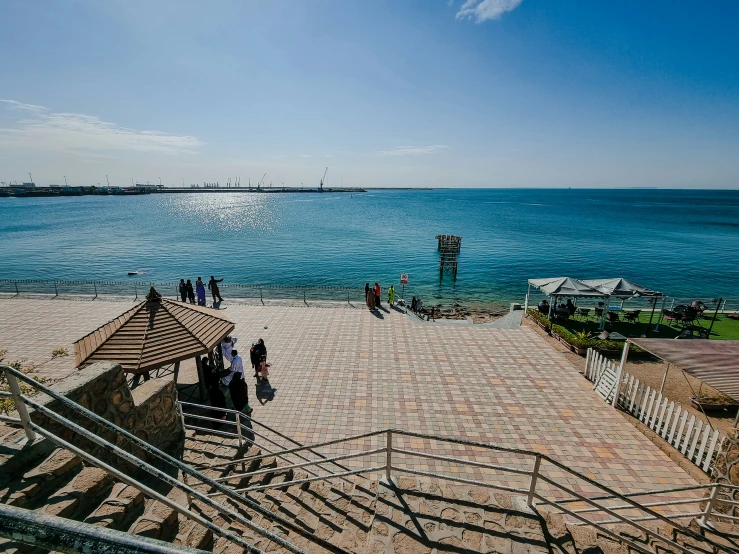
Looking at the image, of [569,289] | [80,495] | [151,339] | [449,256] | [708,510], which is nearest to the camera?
[80,495]

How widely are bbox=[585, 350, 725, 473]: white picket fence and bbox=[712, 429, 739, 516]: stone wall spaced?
1.91ft

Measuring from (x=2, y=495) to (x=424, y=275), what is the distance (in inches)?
1328

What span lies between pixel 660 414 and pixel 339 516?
8.07m

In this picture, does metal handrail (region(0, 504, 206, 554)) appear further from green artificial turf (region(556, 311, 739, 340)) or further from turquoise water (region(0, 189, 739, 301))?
turquoise water (region(0, 189, 739, 301))

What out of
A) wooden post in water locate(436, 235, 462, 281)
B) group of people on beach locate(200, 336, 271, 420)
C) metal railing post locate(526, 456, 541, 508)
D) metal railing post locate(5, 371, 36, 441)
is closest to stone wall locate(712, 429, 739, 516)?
metal railing post locate(526, 456, 541, 508)

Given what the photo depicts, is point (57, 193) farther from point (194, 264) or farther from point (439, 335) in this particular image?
point (439, 335)

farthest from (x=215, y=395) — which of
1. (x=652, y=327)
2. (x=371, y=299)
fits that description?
(x=652, y=327)

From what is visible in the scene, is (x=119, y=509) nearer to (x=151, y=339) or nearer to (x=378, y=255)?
(x=151, y=339)

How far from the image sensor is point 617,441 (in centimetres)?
855

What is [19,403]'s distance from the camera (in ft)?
12.4

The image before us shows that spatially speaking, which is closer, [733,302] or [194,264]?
[733,302]

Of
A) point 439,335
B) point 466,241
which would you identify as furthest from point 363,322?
point 466,241

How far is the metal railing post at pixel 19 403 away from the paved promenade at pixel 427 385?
5310 mm

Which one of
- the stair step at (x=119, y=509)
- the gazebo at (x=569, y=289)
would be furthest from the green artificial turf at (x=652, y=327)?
the stair step at (x=119, y=509)
